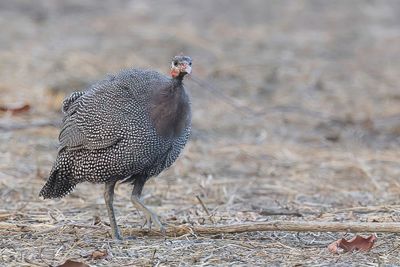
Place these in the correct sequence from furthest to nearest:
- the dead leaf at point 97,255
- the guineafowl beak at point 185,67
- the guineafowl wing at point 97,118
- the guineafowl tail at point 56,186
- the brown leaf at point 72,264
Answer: the guineafowl tail at point 56,186 → the guineafowl wing at point 97,118 → the guineafowl beak at point 185,67 → the dead leaf at point 97,255 → the brown leaf at point 72,264

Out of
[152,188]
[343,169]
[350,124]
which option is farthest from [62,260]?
[350,124]

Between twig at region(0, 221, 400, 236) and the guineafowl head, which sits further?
the guineafowl head

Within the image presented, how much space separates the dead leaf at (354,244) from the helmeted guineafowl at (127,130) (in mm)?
965

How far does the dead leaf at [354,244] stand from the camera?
15.0 feet

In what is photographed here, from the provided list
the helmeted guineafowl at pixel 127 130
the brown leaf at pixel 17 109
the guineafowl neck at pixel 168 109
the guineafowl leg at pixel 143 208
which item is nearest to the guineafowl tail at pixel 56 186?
the helmeted guineafowl at pixel 127 130

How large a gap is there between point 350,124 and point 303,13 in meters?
6.08

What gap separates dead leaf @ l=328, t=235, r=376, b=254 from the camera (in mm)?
4574

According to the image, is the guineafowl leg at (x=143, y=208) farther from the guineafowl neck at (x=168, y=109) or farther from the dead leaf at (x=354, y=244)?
the dead leaf at (x=354, y=244)

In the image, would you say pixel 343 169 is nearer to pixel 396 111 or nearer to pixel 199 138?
pixel 199 138

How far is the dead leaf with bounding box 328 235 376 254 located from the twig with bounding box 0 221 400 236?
48 mm

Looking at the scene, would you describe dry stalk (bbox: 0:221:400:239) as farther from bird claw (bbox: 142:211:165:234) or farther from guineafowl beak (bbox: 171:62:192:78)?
guineafowl beak (bbox: 171:62:192:78)

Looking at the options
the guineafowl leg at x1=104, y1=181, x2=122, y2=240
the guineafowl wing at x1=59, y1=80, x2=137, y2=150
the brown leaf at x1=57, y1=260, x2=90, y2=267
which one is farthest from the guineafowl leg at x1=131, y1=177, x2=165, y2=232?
the brown leaf at x1=57, y1=260, x2=90, y2=267

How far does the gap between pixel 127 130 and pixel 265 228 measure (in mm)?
855

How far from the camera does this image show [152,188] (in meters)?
6.67
